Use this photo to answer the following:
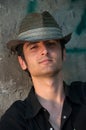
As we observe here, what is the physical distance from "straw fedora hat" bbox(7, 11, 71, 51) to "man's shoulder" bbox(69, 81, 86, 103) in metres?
0.36

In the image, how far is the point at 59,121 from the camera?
3.16 metres

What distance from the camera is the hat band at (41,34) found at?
312 cm

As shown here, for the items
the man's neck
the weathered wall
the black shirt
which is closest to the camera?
the black shirt

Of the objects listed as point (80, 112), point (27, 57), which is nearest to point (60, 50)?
point (27, 57)

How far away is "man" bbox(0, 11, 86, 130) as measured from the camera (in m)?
3.11

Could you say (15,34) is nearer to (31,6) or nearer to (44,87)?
(31,6)

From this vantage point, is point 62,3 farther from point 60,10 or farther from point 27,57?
point 27,57

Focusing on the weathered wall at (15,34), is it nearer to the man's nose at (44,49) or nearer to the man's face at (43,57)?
the man's face at (43,57)

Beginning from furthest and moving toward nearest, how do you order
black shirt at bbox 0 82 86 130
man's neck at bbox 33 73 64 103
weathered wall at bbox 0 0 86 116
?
weathered wall at bbox 0 0 86 116
man's neck at bbox 33 73 64 103
black shirt at bbox 0 82 86 130

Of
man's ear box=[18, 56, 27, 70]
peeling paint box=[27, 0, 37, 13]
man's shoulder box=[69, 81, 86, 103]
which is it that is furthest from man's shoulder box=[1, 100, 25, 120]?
peeling paint box=[27, 0, 37, 13]

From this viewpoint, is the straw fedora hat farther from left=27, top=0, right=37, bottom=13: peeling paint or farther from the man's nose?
left=27, top=0, right=37, bottom=13: peeling paint

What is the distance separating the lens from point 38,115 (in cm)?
313

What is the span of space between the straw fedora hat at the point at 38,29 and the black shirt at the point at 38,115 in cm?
40

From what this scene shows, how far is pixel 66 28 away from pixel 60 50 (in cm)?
32
